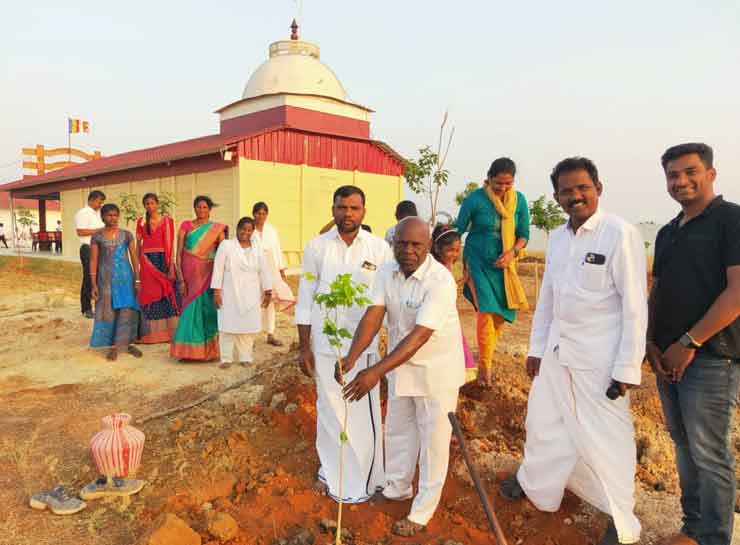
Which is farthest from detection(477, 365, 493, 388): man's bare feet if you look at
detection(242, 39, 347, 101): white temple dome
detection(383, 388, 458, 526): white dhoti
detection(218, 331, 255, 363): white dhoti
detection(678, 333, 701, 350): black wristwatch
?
detection(242, 39, 347, 101): white temple dome

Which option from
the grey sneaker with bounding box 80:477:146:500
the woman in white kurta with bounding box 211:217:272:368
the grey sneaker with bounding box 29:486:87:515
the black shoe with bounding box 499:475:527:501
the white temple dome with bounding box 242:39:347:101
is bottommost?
the grey sneaker with bounding box 29:486:87:515

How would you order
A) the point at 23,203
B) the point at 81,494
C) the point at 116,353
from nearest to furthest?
the point at 81,494 → the point at 116,353 → the point at 23,203

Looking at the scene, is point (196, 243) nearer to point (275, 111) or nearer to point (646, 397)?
point (646, 397)

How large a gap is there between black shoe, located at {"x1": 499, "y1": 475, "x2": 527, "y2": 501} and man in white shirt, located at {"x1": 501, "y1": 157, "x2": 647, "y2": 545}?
0.24 metres

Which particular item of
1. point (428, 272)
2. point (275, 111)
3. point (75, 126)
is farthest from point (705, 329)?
point (75, 126)

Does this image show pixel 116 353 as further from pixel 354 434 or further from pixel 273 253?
pixel 354 434

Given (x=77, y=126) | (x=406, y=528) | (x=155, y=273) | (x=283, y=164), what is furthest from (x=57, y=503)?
(x=77, y=126)

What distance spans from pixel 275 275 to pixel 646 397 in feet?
13.4

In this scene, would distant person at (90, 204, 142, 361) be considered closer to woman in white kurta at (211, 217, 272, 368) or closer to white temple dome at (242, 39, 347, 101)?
woman in white kurta at (211, 217, 272, 368)

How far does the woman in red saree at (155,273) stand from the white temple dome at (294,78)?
39.5ft

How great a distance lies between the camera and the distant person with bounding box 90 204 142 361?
5.93 m

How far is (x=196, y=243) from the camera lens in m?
5.85

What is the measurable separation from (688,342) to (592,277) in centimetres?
46

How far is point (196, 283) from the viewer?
19.3ft
